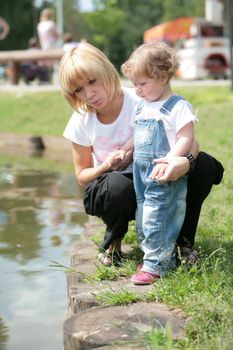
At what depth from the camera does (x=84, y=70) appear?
3658 mm

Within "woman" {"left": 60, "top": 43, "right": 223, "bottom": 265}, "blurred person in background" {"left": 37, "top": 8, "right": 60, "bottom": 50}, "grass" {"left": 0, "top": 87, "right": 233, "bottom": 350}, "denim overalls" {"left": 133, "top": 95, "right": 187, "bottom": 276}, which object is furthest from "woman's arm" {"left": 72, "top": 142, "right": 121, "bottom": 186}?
"blurred person in background" {"left": 37, "top": 8, "right": 60, "bottom": 50}

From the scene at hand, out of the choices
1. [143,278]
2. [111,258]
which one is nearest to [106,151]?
[111,258]

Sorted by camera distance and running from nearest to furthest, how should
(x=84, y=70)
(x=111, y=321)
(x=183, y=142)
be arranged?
(x=111, y=321)
(x=183, y=142)
(x=84, y=70)

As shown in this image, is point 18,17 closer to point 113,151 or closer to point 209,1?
point 209,1

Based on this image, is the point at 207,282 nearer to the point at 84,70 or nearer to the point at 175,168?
the point at 175,168

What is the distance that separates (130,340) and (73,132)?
149cm

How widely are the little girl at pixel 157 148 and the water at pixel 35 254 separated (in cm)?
62

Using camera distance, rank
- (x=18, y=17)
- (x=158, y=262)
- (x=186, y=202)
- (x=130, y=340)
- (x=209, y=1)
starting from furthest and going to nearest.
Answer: (x=18, y=17) → (x=209, y=1) → (x=186, y=202) → (x=158, y=262) → (x=130, y=340)

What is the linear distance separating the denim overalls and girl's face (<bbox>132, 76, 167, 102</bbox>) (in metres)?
0.06

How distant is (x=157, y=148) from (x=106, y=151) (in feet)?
1.51

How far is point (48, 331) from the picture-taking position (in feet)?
11.8

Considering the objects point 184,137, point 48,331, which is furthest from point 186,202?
point 48,331

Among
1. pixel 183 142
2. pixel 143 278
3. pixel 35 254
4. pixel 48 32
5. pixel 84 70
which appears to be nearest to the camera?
pixel 143 278

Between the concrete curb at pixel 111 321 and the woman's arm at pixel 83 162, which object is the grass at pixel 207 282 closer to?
the concrete curb at pixel 111 321
